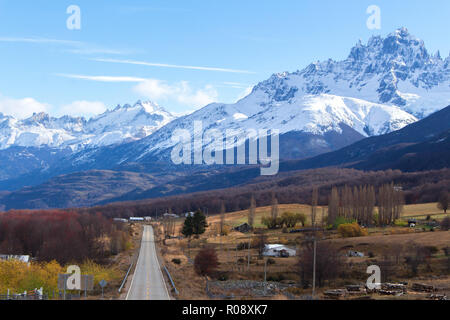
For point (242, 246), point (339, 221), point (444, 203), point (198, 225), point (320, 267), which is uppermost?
point (444, 203)

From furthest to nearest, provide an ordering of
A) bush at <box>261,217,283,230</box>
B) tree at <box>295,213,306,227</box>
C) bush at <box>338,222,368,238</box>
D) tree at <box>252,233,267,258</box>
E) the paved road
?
bush at <box>261,217,283,230</box> → tree at <box>295,213,306,227</box> → bush at <box>338,222,368,238</box> → tree at <box>252,233,267,258</box> → the paved road

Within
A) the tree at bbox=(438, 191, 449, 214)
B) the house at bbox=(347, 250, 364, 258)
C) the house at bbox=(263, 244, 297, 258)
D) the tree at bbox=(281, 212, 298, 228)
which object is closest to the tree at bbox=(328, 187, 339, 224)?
the tree at bbox=(281, 212, 298, 228)

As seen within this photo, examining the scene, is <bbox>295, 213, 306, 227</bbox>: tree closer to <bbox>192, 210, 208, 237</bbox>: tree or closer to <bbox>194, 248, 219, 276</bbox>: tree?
<bbox>192, 210, 208, 237</bbox>: tree

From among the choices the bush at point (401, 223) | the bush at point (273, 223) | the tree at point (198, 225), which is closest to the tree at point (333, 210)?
the bush at point (401, 223)

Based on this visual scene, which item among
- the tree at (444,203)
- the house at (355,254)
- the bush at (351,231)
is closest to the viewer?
the house at (355,254)

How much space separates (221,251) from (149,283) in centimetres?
4655

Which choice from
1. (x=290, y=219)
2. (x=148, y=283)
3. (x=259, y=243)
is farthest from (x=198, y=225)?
(x=148, y=283)

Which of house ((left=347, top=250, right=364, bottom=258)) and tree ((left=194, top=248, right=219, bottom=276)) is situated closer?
tree ((left=194, top=248, right=219, bottom=276))

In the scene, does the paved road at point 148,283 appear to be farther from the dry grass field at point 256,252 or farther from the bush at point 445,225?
the bush at point 445,225

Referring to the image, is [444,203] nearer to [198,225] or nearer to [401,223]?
[401,223]

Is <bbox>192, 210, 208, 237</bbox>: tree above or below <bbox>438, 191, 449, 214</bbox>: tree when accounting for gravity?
below

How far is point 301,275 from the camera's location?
64.4 m
